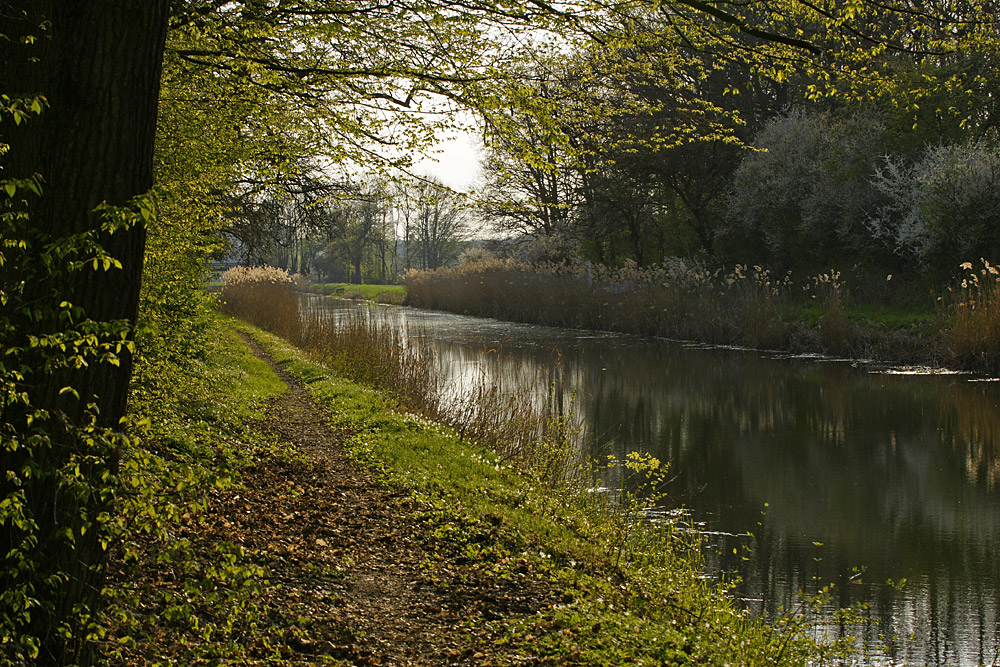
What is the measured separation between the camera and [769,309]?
68.9 feet

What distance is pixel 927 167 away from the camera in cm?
2117

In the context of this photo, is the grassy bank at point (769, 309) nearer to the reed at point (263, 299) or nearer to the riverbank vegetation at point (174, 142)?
the riverbank vegetation at point (174, 142)

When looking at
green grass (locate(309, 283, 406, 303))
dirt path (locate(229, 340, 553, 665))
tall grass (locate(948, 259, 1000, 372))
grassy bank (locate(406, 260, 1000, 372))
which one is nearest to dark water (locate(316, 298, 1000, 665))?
tall grass (locate(948, 259, 1000, 372))

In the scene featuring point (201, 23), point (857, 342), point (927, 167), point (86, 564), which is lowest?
point (86, 564)

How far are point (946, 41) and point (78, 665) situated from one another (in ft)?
25.0

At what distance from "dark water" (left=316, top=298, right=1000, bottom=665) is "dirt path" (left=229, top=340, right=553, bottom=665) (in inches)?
93.9

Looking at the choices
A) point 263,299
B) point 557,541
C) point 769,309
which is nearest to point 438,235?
Answer: point 263,299

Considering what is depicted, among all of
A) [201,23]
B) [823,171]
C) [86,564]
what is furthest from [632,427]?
[823,171]

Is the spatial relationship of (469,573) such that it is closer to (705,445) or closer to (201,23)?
(201,23)

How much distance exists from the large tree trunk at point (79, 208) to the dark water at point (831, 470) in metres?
4.46

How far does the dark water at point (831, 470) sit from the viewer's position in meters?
6.16

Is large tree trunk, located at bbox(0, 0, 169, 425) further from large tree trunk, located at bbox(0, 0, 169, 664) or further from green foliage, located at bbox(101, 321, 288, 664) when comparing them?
green foliage, located at bbox(101, 321, 288, 664)

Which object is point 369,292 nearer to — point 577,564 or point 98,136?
point 577,564

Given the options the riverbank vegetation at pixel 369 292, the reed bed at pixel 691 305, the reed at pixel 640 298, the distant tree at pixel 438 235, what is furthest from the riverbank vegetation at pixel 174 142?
the distant tree at pixel 438 235
